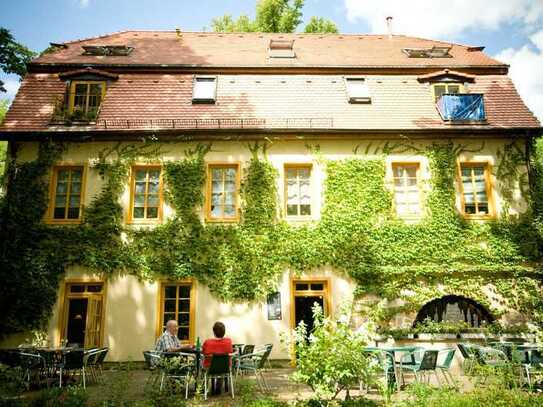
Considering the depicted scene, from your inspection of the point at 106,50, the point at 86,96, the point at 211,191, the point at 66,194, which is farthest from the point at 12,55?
the point at 211,191

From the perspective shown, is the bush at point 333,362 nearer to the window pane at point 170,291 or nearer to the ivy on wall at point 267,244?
the ivy on wall at point 267,244

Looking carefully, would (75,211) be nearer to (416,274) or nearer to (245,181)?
(245,181)

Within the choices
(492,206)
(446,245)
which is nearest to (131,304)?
(446,245)

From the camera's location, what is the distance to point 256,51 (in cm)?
1630

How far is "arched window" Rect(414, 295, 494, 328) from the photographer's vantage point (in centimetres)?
1195

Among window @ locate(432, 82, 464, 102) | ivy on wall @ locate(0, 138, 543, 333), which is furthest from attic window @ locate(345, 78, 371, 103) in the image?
ivy on wall @ locate(0, 138, 543, 333)

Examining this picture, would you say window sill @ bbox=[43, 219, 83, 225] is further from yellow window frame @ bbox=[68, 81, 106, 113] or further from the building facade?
yellow window frame @ bbox=[68, 81, 106, 113]

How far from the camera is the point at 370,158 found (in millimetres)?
12953

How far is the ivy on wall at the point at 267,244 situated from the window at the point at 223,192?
0.29m

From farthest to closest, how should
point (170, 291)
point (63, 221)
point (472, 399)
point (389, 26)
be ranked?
point (389, 26)
point (63, 221)
point (170, 291)
point (472, 399)

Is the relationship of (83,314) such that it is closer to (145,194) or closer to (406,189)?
(145,194)

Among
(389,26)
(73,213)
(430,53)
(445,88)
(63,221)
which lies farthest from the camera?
(389,26)

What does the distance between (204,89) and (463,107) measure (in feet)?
26.7

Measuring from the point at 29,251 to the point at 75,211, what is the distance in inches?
62.9
